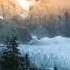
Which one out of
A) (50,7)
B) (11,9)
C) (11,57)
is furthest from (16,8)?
(11,57)

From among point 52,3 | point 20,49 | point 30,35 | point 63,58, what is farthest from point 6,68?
point 52,3

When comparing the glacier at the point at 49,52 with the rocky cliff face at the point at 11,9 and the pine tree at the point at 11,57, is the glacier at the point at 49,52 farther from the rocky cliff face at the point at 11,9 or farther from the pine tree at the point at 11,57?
the rocky cliff face at the point at 11,9

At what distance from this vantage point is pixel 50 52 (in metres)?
1.62

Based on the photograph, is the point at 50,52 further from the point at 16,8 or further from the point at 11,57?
the point at 16,8

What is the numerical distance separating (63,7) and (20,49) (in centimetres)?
41

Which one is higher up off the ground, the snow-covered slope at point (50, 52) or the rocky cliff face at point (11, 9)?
the rocky cliff face at point (11, 9)

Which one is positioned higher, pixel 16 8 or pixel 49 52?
pixel 16 8

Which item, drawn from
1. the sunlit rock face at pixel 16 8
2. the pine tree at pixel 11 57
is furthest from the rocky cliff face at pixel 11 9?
the pine tree at pixel 11 57

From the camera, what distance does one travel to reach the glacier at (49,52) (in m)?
1.60

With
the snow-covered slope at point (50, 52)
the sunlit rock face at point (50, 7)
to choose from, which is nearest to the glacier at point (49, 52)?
the snow-covered slope at point (50, 52)

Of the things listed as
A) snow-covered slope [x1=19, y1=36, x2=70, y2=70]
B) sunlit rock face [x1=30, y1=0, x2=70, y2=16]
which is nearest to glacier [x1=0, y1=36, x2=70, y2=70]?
snow-covered slope [x1=19, y1=36, x2=70, y2=70]

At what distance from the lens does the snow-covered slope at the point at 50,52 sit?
5.25 feet

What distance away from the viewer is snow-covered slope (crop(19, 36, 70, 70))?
1602mm

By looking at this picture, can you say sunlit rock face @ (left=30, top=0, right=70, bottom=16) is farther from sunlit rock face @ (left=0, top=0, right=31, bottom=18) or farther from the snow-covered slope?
the snow-covered slope
